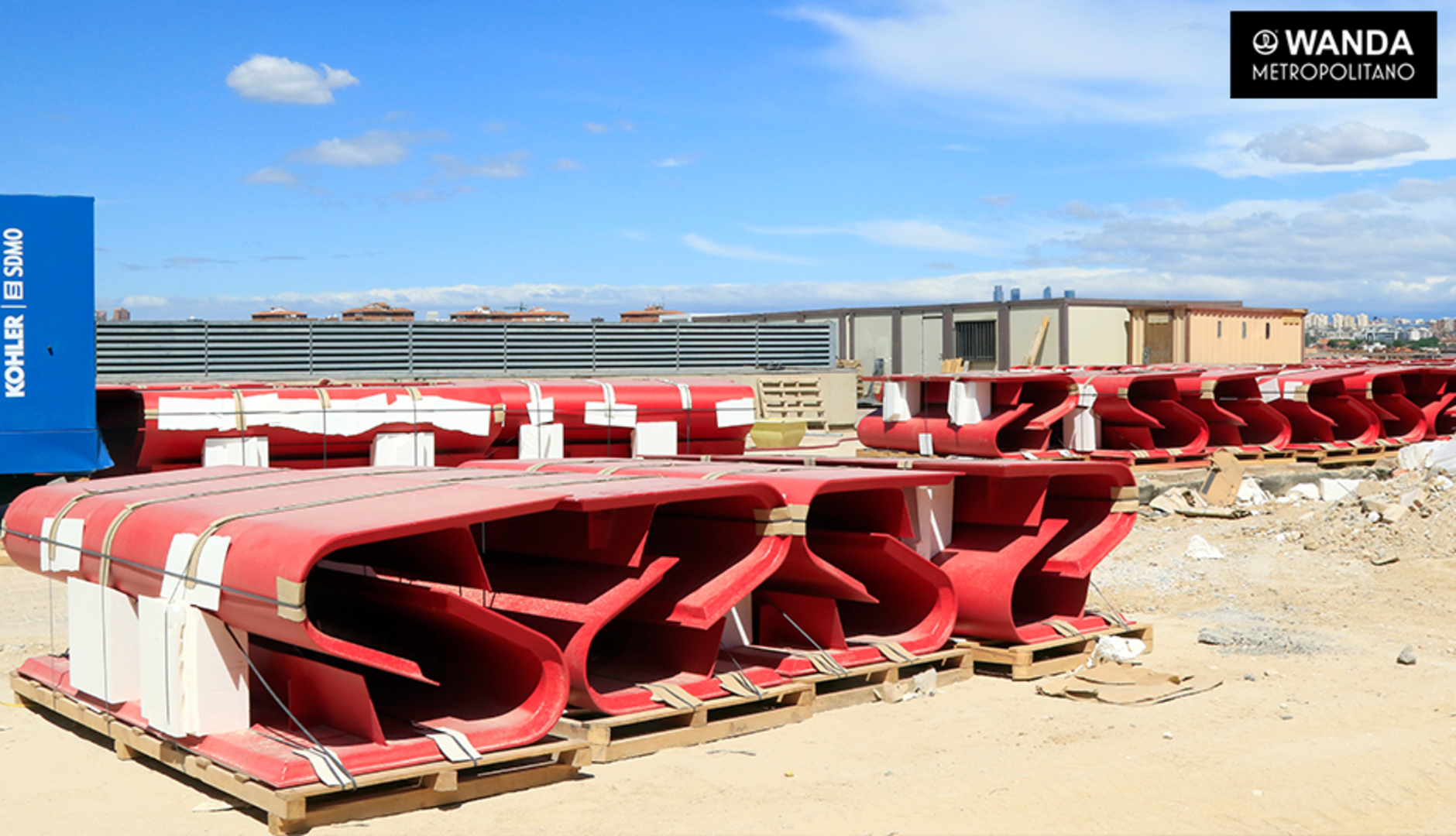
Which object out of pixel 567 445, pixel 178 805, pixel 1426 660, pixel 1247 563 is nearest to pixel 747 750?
pixel 178 805

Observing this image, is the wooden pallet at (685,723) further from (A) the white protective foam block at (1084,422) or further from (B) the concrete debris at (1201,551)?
(A) the white protective foam block at (1084,422)

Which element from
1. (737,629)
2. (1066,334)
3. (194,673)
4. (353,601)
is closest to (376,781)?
(194,673)

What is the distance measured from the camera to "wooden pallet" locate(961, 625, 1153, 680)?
27.2 feet

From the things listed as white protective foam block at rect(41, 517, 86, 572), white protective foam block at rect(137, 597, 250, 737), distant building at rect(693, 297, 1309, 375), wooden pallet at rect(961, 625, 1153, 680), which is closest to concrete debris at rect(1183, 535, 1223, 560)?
wooden pallet at rect(961, 625, 1153, 680)

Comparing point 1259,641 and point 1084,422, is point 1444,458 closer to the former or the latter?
point 1084,422

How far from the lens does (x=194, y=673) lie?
5.83m

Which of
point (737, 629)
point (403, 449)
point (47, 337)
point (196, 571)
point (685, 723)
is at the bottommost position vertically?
point (685, 723)

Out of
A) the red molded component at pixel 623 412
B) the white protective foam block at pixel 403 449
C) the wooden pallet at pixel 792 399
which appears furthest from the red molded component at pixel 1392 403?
the white protective foam block at pixel 403 449

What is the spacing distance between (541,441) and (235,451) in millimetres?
2878

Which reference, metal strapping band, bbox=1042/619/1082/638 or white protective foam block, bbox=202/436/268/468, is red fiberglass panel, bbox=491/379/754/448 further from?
metal strapping band, bbox=1042/619/1082/638

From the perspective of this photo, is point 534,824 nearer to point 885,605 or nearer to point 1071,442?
point 885,605

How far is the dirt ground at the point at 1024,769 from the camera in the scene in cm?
548

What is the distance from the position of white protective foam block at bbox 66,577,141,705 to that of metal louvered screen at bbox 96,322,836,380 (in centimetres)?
1786

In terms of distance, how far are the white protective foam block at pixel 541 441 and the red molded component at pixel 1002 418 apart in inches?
237
